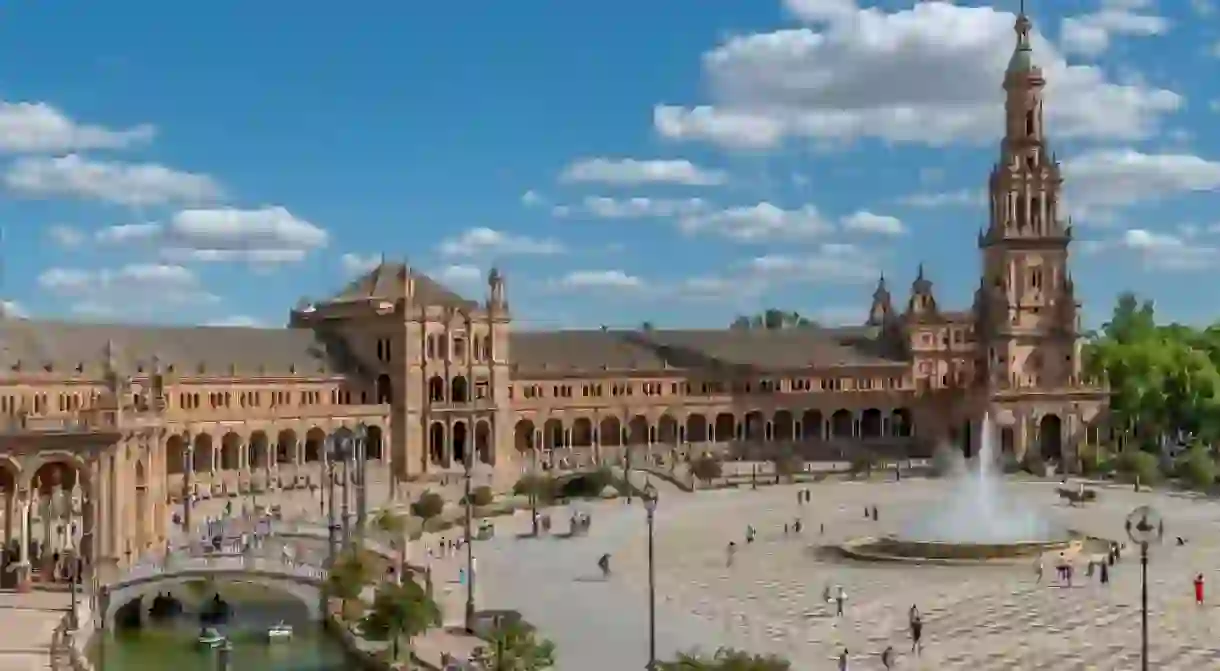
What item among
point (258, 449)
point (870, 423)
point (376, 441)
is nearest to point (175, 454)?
point (258, 449)

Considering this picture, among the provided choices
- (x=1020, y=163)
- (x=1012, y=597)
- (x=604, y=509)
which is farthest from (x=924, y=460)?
(x=1012, y=597)

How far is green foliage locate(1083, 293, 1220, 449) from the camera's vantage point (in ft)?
345

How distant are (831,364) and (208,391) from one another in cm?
4874

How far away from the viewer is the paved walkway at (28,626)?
3744 centimetres

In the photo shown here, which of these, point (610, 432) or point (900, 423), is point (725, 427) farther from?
point (900, 423)

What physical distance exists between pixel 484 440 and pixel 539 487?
18.4 meters

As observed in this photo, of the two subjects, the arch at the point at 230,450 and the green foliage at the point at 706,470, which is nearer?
the arch at the point at 230,450

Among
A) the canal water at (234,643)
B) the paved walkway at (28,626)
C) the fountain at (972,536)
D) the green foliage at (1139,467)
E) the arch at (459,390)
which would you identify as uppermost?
the arch at (459,390)

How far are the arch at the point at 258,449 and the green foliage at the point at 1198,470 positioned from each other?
51693 mm

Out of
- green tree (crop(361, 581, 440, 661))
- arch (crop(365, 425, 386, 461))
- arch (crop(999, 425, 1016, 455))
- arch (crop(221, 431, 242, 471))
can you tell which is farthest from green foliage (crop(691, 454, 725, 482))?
green tree (crop(361, 581, 440, 661))

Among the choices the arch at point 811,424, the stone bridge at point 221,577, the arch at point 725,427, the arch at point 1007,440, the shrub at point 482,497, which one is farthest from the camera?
the arch at point 811,424

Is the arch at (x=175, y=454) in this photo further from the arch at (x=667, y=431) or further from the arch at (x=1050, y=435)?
the arch at (x=1050, y=435)

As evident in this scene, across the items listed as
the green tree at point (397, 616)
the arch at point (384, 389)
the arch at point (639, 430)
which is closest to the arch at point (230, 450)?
the arch at point (384, 389)

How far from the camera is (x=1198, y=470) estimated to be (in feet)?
281
